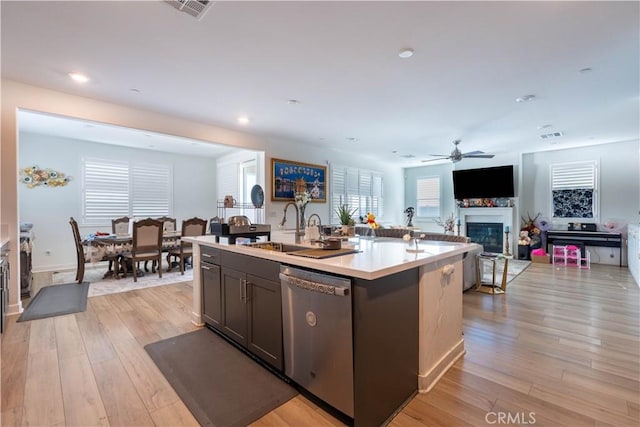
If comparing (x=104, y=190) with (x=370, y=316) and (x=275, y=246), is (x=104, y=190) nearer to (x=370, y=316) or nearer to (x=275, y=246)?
(x=275, y=246)

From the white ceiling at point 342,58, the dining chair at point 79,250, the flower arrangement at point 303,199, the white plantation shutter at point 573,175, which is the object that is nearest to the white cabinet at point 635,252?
the white plantation shutter at point 573,175

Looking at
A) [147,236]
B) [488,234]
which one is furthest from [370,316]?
[488,234]

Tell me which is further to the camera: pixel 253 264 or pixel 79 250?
pixel 79 250

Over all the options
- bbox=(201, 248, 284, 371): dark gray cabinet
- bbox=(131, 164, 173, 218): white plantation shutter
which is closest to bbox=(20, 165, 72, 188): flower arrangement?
bbox=(131, 164, 173, 218): white plantation shutter

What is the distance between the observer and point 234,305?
253 cm

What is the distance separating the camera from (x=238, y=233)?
2.80 meters

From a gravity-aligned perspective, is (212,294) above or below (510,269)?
above

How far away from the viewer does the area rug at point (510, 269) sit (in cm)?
515

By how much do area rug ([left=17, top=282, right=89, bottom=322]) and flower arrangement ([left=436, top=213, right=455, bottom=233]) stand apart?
8.33m

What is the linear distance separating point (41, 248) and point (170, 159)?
10.7 feet

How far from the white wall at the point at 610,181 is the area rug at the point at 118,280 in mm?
8552

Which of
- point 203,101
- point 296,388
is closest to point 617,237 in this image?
point 296,388

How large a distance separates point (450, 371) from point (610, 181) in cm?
714

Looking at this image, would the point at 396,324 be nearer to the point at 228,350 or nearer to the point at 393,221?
the point at 228,350
